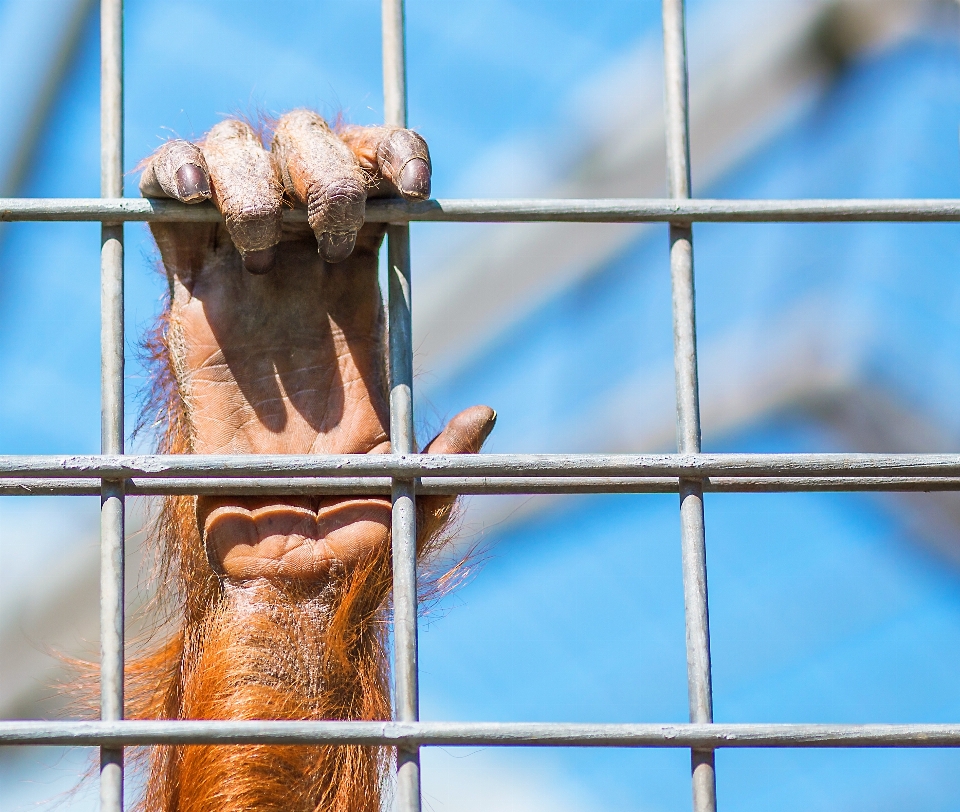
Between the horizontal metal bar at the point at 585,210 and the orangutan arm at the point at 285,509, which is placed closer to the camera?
the horizontal metal bar at the point at 585,210

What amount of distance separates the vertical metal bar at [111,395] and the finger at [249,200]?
0.35 ft

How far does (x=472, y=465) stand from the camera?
1.22 metres

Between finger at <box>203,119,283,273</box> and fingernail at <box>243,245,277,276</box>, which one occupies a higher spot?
finger at <box>203,119,283,273</box>

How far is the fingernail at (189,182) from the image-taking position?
1.30 meters

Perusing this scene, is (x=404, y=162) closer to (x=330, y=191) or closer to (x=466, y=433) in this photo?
(x=330, y=191)

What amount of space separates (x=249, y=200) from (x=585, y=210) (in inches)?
13.1

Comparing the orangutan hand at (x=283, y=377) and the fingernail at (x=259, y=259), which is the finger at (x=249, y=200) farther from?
the orangutan hand at (x=283, y=377)

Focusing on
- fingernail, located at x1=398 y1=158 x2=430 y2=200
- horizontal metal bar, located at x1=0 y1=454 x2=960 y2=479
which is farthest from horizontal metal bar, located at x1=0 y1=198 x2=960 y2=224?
horizontal metal bar, located at x1=0 y1=454 x2=960 y2=479

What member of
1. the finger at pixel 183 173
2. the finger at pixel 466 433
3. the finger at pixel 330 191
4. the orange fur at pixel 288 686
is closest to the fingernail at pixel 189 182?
the finger at pixel 183 173

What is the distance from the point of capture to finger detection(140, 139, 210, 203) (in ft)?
4.28

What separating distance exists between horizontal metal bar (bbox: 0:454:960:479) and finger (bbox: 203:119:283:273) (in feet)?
0.86

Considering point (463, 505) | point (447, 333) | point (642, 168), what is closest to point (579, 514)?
point (447, 333)

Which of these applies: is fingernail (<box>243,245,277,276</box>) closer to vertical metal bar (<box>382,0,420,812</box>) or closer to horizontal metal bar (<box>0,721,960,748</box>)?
vertical metal bar (<box>382,0,420,812</box>)

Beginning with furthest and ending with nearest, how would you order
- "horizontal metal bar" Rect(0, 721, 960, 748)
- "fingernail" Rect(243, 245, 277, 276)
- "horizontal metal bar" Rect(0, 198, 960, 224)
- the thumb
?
the thumb, "fingernail" Rect(243, 245, 277, 276), "horizontal metal bar" Rect(0, 198, 960, 224), "horizontal metal bar" Rect(0, 721, 960, 748)
